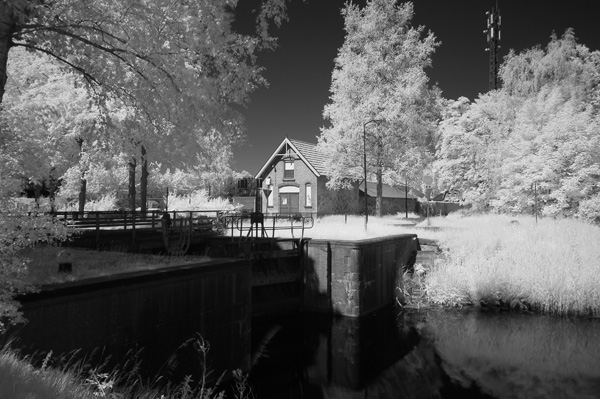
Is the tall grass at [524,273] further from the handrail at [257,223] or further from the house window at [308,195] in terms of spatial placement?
the house window at [308,195]

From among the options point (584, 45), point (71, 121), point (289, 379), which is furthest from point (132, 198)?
point (584, 45)

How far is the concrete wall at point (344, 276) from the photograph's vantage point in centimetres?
1515

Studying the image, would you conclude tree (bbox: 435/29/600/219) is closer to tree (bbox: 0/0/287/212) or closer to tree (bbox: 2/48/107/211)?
tree (bbox: 0/0/287/212)

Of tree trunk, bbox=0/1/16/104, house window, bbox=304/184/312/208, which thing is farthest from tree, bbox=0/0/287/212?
house window, bbox=304/184/312/208

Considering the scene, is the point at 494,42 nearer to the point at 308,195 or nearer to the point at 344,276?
the point at 308,195

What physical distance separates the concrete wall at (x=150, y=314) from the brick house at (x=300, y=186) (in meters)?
27.3

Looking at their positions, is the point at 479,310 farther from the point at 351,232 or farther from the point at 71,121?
the point at 71,121

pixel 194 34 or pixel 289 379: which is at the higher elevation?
pixel 194 34

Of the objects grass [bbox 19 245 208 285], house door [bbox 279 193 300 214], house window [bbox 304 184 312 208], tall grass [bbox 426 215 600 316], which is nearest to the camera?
grass [bbox 19 245 208 285]

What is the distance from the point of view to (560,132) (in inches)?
1023

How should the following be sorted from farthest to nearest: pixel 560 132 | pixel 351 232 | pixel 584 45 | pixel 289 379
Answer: pixel 584 45, pixel 560 132, pixel 351 232, pixel 289 379

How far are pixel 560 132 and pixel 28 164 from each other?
1121 inches

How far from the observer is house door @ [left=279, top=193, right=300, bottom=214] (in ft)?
130

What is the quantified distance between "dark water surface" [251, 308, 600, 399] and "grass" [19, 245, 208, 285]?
3.74 metres
